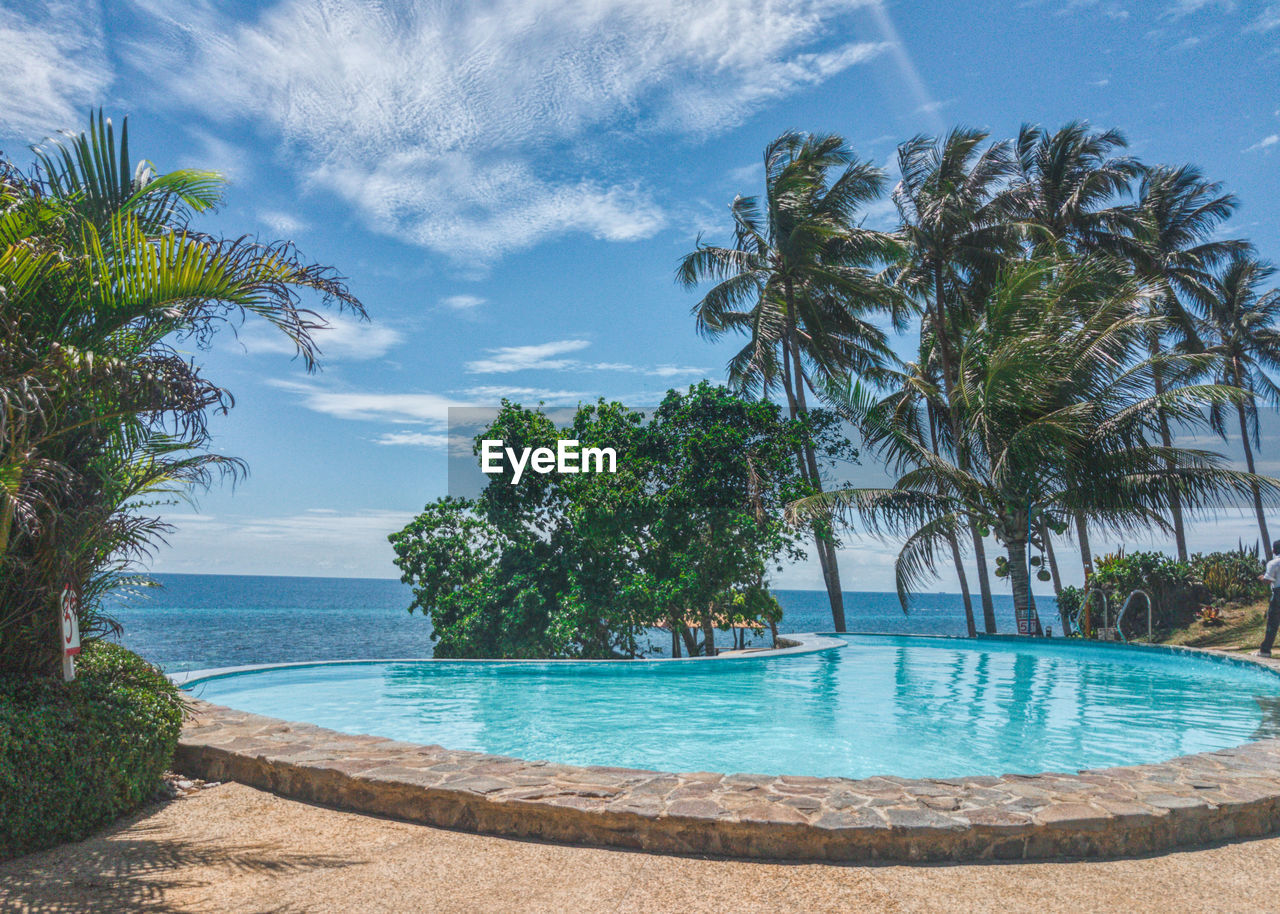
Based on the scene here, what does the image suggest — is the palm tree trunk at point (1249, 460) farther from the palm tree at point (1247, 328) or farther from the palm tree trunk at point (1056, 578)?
the palm tree trunk at point (1056, 578)

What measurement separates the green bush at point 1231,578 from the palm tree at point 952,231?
16.4ft

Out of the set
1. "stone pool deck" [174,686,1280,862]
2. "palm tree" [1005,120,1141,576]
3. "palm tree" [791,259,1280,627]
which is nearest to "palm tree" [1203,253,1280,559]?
"palm tree" [1005,120,1141,576]

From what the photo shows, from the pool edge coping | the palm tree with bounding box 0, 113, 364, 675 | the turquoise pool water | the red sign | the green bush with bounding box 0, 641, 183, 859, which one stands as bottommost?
the turquoise pool water

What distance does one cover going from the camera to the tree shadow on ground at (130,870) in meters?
3.02

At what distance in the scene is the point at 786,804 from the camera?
380cm

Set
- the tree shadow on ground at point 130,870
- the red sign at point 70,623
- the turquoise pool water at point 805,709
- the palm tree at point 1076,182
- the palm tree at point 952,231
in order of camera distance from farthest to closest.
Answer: the palm tree at point 1076,182, the palm tree at point 952,231, the turquoise pool water at point 805,709, the red sign at point 70,623, the tree shadow on ground at point 130,870

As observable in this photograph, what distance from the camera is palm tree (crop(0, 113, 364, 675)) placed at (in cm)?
369

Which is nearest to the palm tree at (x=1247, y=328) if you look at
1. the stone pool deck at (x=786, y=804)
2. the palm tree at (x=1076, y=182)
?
the palm tree at (x=1076, y=182)

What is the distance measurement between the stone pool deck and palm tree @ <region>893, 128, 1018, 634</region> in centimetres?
1449

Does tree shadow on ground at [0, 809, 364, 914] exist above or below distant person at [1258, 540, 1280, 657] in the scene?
below

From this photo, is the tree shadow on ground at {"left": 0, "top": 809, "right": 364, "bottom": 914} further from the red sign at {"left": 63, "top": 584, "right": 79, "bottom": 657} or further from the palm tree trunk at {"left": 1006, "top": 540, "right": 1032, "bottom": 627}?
the palm tree trunk at {"left": 1006, "top": 540, "right": 1032, "bottom": 627}

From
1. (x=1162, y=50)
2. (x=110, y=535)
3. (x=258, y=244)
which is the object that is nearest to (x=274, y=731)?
(x=110, y=535)

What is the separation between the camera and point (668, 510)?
1439 centimetres

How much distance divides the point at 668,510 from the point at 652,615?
1965 millimetres
